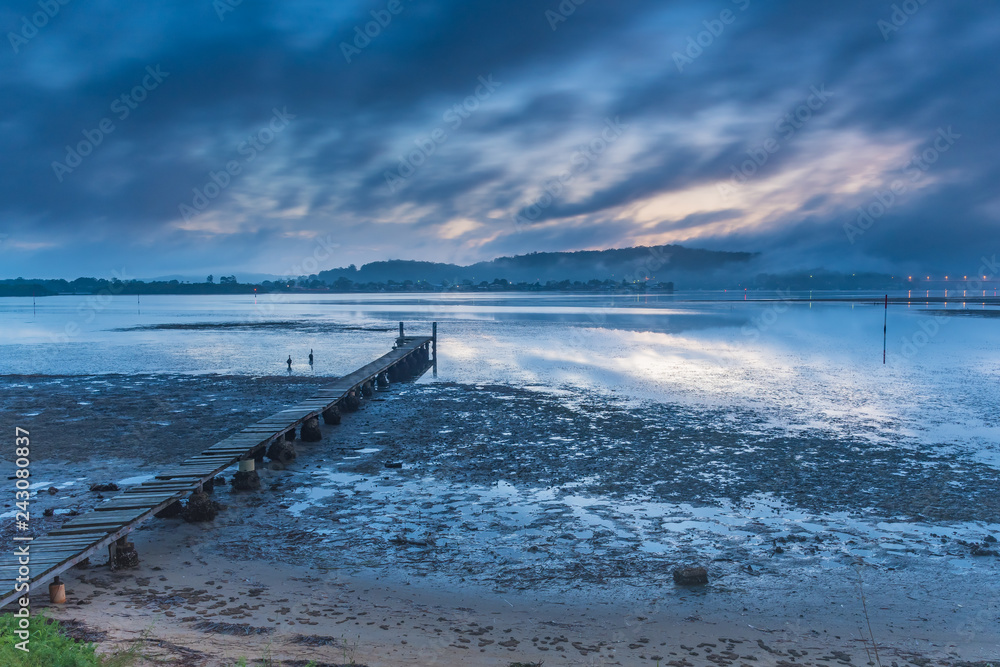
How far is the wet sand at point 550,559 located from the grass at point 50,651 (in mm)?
505

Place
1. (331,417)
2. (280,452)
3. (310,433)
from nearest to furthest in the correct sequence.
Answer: (280,452)
(310,433)
(331,417)

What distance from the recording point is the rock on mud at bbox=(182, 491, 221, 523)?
34.8ft

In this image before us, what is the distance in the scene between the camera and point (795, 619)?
752 centimetres

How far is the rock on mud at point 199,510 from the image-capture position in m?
10.6

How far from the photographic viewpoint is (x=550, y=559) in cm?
920

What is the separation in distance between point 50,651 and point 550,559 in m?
5.74

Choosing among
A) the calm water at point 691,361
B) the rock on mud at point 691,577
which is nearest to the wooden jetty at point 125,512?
the rock on mud at point 691,577

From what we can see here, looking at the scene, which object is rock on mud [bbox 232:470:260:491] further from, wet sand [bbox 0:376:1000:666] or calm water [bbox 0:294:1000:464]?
calm water [bbox 0:294:1000:464]

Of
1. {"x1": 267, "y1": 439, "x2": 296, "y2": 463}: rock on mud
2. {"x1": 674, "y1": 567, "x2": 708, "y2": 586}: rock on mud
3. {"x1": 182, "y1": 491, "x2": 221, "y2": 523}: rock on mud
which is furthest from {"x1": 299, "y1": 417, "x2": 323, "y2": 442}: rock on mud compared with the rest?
{"x1": 674, "y1": 567, "x2": 708, "y2": 586}: rock on mud

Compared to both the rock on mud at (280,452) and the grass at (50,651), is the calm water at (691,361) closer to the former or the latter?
the rock on mud at (280,452)

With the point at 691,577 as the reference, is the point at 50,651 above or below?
above

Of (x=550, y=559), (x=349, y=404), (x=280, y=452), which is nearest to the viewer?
(x=550, y=559)

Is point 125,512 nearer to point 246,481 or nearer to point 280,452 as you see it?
point 246,481

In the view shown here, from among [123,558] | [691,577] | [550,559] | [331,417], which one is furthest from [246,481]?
[691,577]
